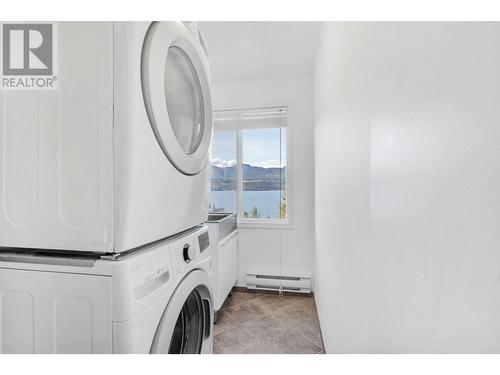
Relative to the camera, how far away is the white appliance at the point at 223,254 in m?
2.33

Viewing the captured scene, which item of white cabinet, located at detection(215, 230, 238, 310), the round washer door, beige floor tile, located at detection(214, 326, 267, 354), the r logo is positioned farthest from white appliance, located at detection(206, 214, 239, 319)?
the r logo

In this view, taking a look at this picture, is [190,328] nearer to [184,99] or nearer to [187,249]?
[187,249]

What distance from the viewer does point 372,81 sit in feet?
2.89

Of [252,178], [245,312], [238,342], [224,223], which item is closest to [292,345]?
[238,342]

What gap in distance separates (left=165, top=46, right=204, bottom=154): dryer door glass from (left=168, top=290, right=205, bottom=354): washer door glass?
0.64 meters

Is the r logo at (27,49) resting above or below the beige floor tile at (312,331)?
above

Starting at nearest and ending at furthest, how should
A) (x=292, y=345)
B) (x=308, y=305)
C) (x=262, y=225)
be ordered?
(x=292, y=345) < (x=308, y=305) < (x=262, y=225)

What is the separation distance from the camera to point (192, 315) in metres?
1.18

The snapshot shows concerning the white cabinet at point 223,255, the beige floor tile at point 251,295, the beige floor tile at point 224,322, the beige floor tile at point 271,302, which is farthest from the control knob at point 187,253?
the beige floor tile at point 251,295

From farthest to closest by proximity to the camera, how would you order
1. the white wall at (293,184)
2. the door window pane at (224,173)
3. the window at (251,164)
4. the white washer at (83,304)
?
the door window pane at (224,173)
the window at (251,164)
the white wall at (293,184)
the white washer at (83,304)

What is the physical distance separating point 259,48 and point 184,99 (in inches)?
61.7

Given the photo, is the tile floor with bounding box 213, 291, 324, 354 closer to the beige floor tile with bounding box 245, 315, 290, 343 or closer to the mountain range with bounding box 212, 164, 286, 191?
the beige floor tile with bounding box 245, 315, 290, 343

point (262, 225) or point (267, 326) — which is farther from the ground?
point (262, 225)

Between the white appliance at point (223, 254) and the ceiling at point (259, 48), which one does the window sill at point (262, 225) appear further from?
the ceiling at point (259, 48)
